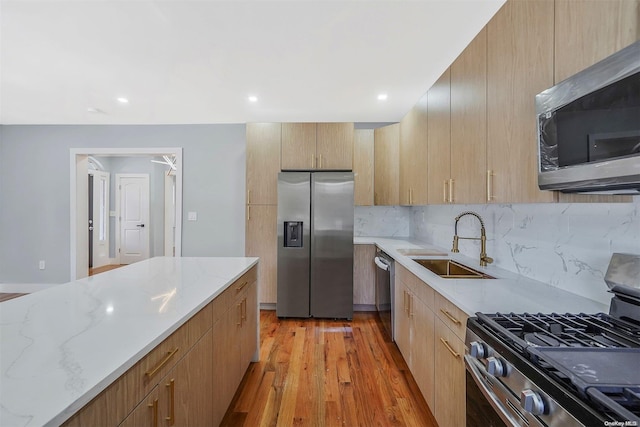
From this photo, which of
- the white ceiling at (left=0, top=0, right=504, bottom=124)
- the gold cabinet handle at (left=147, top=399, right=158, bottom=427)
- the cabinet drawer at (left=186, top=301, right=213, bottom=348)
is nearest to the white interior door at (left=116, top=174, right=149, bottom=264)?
the white ceiling at (left=0, top=0, right=504, bottom=124)

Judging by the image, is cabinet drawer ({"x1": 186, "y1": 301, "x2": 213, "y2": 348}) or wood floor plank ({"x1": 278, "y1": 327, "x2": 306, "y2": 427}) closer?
cabinet drawer ({"x1": 186, "y1": 301, "x2": 213, "y2": 348})

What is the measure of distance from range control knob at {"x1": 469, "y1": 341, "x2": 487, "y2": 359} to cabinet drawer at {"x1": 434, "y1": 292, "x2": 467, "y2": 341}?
0.21 m

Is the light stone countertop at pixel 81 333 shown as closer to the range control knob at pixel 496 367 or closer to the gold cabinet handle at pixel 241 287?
the gold cabinet handle at pixel 241 287

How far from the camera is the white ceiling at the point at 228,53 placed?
177 cm

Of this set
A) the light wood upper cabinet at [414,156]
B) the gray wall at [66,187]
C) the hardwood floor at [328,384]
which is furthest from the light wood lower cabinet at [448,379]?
the gray wall at [66,187]

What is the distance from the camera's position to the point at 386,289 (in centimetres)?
274

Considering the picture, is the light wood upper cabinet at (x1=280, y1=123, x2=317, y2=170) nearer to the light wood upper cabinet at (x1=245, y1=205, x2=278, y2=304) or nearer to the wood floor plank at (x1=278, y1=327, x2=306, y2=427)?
the light wood upper cabinet at (x1=245, y1=205, x2=278, y2=304)

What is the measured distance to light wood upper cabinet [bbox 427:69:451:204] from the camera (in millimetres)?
2018

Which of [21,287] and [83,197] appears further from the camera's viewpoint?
[83,197]

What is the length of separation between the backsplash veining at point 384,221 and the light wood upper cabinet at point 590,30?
2904 millimetres

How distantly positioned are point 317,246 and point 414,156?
144 centimetres

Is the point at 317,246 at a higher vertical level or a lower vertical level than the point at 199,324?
higher

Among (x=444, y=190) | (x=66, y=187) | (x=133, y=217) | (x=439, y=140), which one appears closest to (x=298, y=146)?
(x=439, y=140)

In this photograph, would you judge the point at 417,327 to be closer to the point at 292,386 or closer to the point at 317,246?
the point at 292,386
